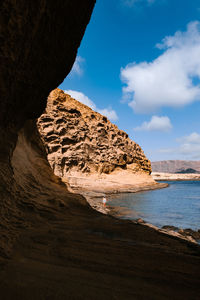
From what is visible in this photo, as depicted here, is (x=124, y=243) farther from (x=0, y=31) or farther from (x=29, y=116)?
(x=0, y=31)

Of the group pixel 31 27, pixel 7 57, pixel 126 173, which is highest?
pixel 31 27

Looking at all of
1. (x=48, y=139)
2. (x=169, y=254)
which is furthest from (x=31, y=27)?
(x=48, y=139)

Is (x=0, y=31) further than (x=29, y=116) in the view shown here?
No

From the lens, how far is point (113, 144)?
45.9 metres

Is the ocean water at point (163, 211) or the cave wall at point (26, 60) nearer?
the cave wall at point (26, 60)

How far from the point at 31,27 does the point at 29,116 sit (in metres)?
2.21

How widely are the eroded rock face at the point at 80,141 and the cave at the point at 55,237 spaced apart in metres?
28.4

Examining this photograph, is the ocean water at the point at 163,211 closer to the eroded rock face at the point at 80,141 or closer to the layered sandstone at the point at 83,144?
the layered sandstone at the point at 83,144

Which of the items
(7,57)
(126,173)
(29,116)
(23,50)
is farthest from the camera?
(126,173)

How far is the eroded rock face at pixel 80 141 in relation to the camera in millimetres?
34062

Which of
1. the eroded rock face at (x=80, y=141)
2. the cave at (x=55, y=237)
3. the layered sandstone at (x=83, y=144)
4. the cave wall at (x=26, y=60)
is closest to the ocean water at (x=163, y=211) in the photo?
the cave at (x=55, y=237)

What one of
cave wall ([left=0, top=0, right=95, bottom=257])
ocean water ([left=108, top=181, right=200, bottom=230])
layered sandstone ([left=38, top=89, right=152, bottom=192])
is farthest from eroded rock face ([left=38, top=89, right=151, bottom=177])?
cave wall ([left=0, top=0, right=95, bottom=257])

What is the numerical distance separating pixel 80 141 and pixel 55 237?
35.1 m

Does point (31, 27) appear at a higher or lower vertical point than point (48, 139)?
lower
